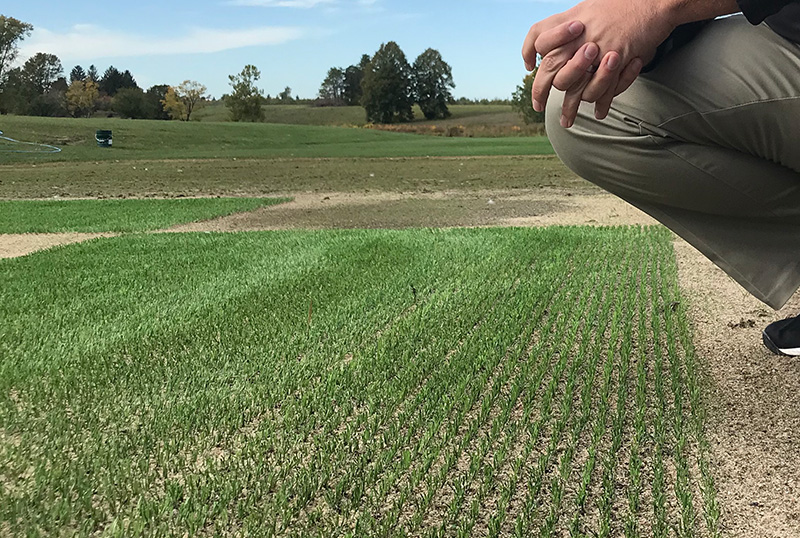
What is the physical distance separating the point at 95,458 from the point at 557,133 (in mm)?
1545

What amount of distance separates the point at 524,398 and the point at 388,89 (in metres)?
71.2

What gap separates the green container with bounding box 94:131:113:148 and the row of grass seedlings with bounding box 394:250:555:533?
2386 cm

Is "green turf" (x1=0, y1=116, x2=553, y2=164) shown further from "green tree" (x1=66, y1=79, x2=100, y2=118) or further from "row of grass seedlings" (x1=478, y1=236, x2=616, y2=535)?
"green tree" (x1=66, y1=79, x2=100, y2=118)

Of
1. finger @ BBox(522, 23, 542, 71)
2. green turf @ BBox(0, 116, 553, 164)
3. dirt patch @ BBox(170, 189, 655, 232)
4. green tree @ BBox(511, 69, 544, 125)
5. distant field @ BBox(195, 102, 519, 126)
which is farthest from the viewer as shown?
distant field @ BBox(195, 102, 519, 126)

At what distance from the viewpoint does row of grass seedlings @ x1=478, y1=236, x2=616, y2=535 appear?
1.33 meters

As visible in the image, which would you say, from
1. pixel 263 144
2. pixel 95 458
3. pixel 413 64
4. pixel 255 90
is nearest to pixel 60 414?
A: pixel 95 458

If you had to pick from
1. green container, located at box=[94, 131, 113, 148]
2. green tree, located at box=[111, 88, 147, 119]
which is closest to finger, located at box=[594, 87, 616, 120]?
green container, located at box=[94, 131, 113, 148]

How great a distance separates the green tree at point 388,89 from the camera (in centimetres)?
6869

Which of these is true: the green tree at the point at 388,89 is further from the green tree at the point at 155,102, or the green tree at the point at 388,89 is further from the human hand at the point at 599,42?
the human hand at the point at 599,42

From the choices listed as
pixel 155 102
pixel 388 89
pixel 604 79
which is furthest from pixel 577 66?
pixel 388 89

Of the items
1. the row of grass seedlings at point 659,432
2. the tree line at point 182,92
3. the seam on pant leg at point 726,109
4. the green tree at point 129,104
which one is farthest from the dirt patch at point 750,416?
Answer: the green tree at point 129,104

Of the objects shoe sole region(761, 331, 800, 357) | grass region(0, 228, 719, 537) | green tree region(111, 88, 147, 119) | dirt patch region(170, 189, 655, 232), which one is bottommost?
dirt patch region(170, 189, 655, 232)

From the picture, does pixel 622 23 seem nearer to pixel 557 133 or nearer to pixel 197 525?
pixel 557 133

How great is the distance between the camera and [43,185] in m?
10.6
